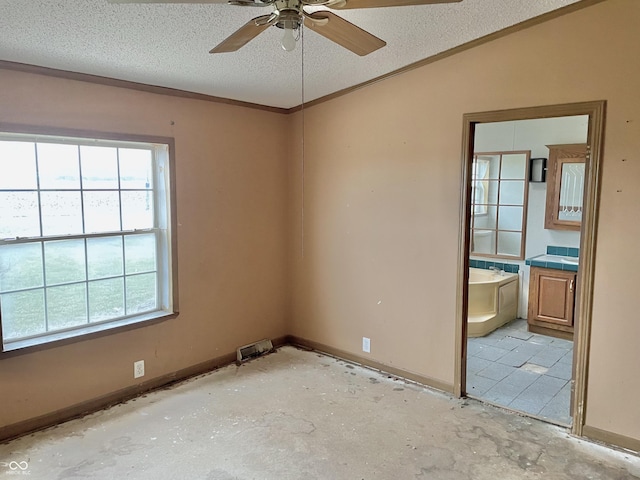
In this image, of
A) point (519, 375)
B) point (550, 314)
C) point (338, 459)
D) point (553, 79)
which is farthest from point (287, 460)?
point (550, 314)

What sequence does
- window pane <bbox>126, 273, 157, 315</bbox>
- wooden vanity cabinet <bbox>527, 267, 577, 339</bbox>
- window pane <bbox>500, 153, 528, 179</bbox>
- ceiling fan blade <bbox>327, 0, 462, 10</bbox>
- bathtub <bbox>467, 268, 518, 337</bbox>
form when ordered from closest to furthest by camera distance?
1. ceiling fan blade <bbox>327, 0, 462, 10</bbox>
2. window pane <bbox>126, 273, 157, 315</bbox>
3. wooden vanity cabinet <bbox>527, 267, 577, 339</bbox>
4. bathtub <bbox>467, 268, 518, 337</bbox>
5. window pane <bbox>500, 153, 528, 179</bbox>

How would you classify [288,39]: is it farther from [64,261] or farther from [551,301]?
[551,301]

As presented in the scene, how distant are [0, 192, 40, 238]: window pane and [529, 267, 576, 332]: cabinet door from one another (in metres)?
4.52

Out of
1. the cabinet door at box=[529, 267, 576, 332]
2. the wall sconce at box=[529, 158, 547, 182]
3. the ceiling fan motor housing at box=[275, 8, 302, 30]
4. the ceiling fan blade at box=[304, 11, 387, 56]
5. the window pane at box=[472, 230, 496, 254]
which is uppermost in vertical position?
the ceiling fan blade at box=[304, 11, 387, 56]

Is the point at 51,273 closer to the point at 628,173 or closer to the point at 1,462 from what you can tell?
the point at 1,462

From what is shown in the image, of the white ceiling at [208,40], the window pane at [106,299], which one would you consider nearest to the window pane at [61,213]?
the window pane at [106,299]

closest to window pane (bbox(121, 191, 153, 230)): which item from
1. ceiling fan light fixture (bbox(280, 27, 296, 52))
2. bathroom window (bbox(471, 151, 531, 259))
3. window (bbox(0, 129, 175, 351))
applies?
window (bbox(0, 129, 175, 351))

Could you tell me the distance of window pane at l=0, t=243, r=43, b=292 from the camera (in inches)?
107

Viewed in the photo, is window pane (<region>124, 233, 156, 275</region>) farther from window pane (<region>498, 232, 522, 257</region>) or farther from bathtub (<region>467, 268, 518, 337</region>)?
window pane (<region>498, 232, 522, 257</region>)

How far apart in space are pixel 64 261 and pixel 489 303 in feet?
13.4

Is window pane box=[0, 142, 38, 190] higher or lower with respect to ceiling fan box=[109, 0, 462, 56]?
lower

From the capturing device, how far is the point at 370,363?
12.5 ft

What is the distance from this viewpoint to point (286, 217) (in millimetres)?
4348

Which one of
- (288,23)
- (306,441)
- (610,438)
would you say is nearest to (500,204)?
(610,438)
